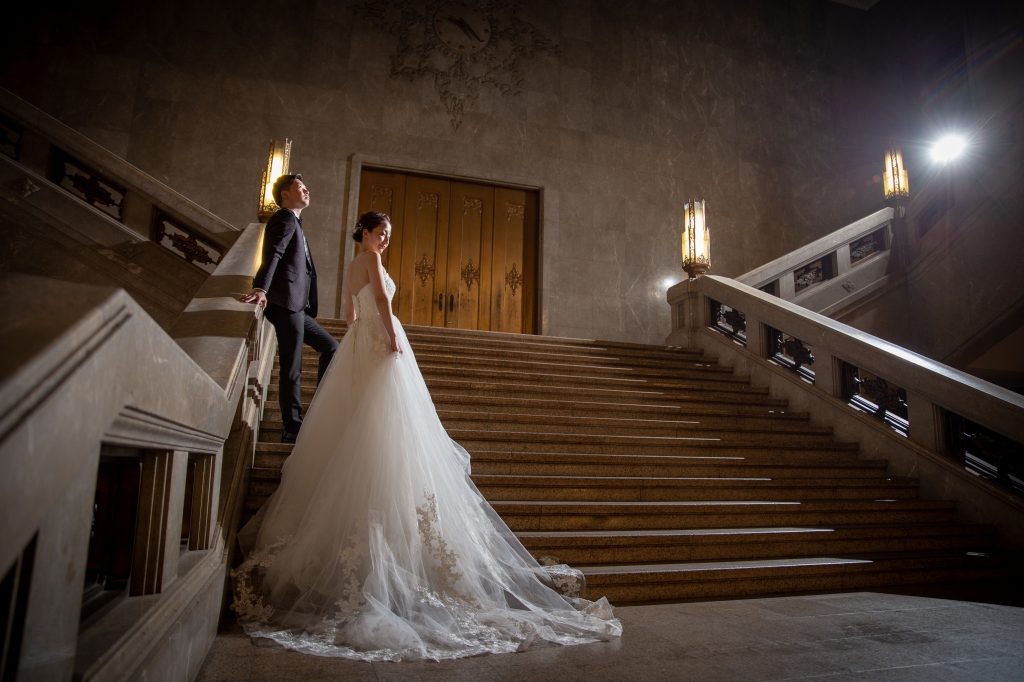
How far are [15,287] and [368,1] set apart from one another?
10.6 metres

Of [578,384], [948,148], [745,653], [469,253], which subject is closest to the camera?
[745,653]

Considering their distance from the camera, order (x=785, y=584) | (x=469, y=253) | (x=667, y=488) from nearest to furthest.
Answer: (x=785, y=584) → (x=667, y=488) → (x=469, y=253)

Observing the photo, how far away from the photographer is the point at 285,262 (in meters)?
4.20

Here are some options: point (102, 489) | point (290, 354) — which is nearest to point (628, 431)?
point (290, 354)

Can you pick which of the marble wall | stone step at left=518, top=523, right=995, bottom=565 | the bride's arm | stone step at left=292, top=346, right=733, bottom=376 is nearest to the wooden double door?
the marble wall

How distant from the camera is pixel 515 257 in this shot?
1066cm

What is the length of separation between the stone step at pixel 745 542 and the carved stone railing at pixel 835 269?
4.92 meters

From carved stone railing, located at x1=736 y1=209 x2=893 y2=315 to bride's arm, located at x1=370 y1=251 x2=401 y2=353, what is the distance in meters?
6.57

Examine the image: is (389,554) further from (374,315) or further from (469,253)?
(469,253)

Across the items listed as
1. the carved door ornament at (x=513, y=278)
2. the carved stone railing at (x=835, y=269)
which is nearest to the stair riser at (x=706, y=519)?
the carved stone railing at (x=835, y=269)

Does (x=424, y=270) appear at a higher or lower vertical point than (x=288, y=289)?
higher

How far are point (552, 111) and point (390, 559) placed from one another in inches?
377

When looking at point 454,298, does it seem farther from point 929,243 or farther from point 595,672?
point 595,672

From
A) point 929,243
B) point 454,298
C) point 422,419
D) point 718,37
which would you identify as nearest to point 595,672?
point 422,419
